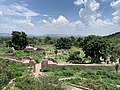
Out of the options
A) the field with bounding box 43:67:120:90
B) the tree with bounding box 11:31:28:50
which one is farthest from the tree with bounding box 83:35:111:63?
the tree with bounding box 11:31:28:50

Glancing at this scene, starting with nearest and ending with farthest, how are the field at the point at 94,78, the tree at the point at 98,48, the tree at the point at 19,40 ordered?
the field at the point at 94,78, the tree at the point at 98,48, the tree at the point at 19,40

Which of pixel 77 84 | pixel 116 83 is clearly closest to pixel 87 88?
pixel 77 84

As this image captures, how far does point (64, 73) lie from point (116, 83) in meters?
7.61

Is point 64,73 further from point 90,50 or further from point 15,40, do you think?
point 15,40

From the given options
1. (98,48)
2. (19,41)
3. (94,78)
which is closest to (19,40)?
(19,41)

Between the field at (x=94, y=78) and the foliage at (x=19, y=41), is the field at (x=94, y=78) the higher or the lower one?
the lower one

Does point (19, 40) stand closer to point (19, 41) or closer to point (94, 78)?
point (19, 41)

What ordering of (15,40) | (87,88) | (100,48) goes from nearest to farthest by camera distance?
(87,88), (100,48), (15,40)

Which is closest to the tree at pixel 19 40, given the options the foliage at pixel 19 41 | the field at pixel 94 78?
the foliage at pixel 19 41

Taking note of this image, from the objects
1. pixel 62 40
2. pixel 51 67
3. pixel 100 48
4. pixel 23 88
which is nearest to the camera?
pixel 23 88

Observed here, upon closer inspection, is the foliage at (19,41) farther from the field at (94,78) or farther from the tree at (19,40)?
the field at (94,78)

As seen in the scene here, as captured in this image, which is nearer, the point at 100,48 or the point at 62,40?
the point at 100,48

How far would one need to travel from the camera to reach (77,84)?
1014 inches

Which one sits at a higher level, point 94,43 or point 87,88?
point 94,43
